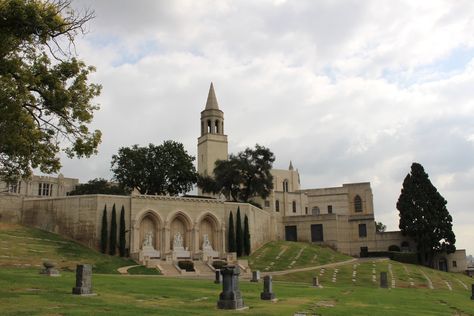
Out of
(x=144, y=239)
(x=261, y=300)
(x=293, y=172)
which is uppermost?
(x=293, y=172)

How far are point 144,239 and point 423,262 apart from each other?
124ft

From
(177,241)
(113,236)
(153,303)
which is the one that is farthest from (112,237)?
(153,303)

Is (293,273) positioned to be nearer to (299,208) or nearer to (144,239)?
(144,239)

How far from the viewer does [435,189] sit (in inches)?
2643

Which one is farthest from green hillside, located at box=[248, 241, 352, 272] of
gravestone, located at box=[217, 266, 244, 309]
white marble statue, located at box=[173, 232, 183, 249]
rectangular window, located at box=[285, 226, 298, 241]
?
gravestone, located at box=[217, 266, 244, 309]

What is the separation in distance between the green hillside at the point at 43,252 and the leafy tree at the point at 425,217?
3835 centimetres

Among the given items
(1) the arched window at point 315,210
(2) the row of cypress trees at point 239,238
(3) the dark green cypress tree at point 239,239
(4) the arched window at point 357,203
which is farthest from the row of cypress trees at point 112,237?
(4) the arched window at point 357,203

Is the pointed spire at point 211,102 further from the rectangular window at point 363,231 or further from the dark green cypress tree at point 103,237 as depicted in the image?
the dark green cypress tree at point 103,237

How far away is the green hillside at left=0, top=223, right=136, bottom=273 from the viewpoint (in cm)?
3866

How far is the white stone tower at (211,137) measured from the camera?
3297 inches

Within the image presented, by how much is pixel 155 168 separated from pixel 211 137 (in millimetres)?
18717

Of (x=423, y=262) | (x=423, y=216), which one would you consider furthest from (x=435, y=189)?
(x=423, y=262)

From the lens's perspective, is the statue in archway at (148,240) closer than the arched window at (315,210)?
Yes

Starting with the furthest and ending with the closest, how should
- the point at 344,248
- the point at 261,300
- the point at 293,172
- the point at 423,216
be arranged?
the point at 293,172, the point at 344,248, the point at 423,216, the point at 261,300
